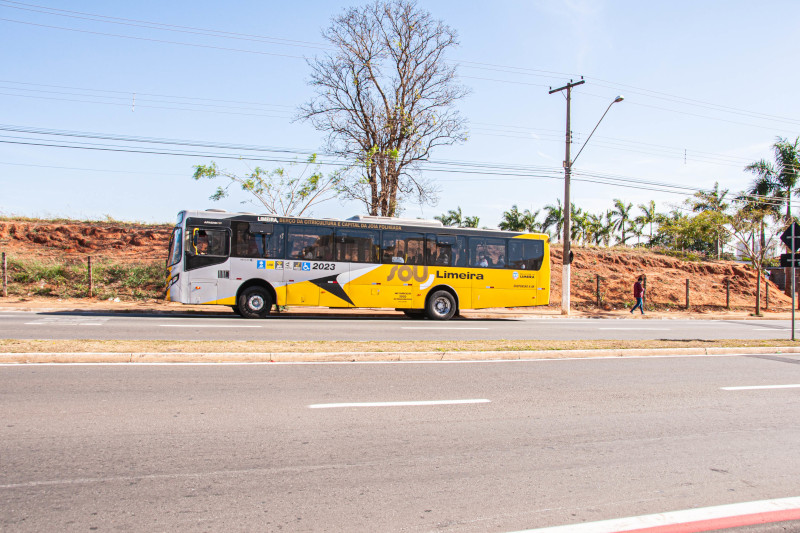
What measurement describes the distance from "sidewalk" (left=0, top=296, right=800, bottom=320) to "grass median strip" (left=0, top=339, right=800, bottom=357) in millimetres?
9475

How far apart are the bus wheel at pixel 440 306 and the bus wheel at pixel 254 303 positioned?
5.44m

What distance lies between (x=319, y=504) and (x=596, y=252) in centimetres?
3606

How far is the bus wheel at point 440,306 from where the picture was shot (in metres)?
19.5

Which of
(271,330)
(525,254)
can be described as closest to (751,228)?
(525,254)

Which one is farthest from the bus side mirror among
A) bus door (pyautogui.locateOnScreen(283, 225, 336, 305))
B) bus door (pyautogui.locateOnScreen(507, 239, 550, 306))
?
bus door (pyautogui.locateOnScreen(507, 239, 550, 306))

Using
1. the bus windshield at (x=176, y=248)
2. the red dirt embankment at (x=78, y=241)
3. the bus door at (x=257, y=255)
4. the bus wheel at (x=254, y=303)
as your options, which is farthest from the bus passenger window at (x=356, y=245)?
the red dirt embankment at (x=78, y=241)

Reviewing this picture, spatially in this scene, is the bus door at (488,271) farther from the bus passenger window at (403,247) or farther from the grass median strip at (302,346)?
the grass median strip at (302,346)

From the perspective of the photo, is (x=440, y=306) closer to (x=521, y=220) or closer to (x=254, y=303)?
(x=254, y=303)

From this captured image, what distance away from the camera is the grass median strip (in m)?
8.91

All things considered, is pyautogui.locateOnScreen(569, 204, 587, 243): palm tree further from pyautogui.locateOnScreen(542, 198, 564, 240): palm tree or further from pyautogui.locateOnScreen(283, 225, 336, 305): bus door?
pyautogui.locateOnScreen(283, 225, 336, 305): bus door

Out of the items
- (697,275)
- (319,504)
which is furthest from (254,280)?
(697,275)

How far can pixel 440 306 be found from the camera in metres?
19.7

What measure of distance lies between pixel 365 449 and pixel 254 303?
13423mm

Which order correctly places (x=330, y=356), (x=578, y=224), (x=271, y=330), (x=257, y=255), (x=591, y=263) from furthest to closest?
(x=578, y=224)
(x=591, y=263)
(x=257, y=255)
(x=271, y=330)
(x=330, y=356)
